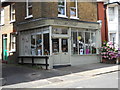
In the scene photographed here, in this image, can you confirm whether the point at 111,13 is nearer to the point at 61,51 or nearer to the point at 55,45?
the point at 61,51

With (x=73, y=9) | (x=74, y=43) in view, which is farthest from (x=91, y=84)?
(x=73, y=9)

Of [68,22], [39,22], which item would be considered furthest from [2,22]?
[68,22]

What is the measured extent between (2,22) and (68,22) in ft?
27.5

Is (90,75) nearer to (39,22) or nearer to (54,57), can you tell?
(54,57)

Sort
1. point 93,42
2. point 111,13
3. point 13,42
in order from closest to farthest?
point 93,42, point 13,42, point 111,13

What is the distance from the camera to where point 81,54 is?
16453 millimetres

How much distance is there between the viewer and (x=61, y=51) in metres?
15.2

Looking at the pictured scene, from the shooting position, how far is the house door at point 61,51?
583 inches

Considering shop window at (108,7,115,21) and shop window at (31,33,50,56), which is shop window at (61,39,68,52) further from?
shop window at (108,7,115,21)

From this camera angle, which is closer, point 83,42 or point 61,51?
point 61,51

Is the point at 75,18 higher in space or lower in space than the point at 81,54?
higher

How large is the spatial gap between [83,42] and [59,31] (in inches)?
114

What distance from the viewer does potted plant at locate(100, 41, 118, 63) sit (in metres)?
16.8

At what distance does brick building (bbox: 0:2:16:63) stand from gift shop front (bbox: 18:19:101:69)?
63.0 inches
